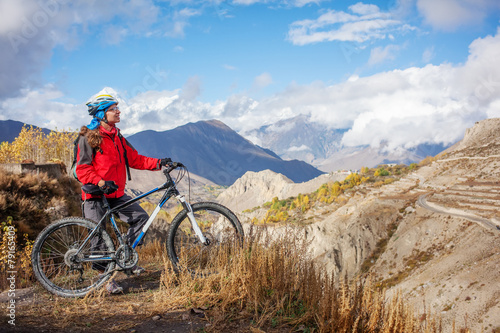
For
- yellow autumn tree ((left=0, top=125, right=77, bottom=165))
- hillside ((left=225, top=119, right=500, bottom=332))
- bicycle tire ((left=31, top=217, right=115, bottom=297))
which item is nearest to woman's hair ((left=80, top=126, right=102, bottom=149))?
bicycle tire ((left=31, top=217, right=115, bottom=297))

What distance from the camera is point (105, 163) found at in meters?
5.21

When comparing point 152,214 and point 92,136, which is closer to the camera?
point 92,136

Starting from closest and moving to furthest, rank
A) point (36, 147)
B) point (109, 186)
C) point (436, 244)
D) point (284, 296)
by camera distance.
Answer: point (284, 296), point (109, 186), point (36, 147), point (436, 244)

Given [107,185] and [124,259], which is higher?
[107,185]

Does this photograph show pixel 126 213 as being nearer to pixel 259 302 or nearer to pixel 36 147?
pixel 259 302

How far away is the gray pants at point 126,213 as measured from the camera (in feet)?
17.5

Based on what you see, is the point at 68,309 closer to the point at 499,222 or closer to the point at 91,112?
the point at 91,112

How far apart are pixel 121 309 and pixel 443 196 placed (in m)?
95.4

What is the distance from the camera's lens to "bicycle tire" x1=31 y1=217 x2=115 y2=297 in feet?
16.7

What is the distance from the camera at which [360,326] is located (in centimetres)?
394

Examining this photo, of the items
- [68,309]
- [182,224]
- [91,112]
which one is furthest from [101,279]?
[91,112]

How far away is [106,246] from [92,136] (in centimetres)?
177

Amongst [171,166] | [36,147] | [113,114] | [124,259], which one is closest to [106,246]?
[124,259]

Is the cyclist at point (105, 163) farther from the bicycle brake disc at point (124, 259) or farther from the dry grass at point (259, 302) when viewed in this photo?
the dry grass at point (259, 302)
